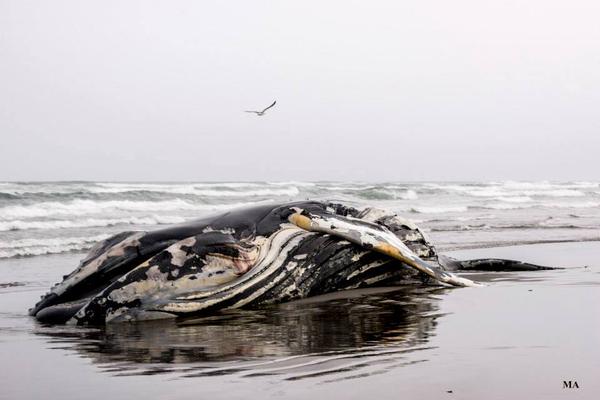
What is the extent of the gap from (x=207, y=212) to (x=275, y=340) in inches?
1129

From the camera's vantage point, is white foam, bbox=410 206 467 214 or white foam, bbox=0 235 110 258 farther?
white foam, bbox=410 206 467 214

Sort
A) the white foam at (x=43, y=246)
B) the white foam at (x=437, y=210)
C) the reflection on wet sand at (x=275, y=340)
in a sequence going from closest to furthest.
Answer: the reflection on wet sand at (x=275, y=340)
the white foam at (x=43, y=246)
the white foam at (x=437, y=210)

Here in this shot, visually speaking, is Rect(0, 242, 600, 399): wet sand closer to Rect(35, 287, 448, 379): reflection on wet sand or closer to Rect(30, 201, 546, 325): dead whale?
Rect(35, 287, 448, 379): reflection on wet sand

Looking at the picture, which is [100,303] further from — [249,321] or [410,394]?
[410,394]

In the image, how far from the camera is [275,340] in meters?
5.31

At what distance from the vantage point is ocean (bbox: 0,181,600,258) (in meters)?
16.2

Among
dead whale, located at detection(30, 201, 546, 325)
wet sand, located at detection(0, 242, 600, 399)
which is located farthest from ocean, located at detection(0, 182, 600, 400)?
dead whale, located at detection(30, 201, 546, 325)

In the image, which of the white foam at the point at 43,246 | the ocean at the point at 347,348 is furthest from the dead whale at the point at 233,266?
the white foam at the point at 43,246

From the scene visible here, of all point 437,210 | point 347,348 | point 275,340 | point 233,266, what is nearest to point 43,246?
point 233,266

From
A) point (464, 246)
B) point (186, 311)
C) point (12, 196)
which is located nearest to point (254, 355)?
point (186, 311)

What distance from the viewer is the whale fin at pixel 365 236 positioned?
7.71 m

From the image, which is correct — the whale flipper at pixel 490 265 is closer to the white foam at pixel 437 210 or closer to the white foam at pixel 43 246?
the white foam at pixel 43 246

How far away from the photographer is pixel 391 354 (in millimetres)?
4629

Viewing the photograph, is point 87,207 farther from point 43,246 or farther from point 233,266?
point 233,266
